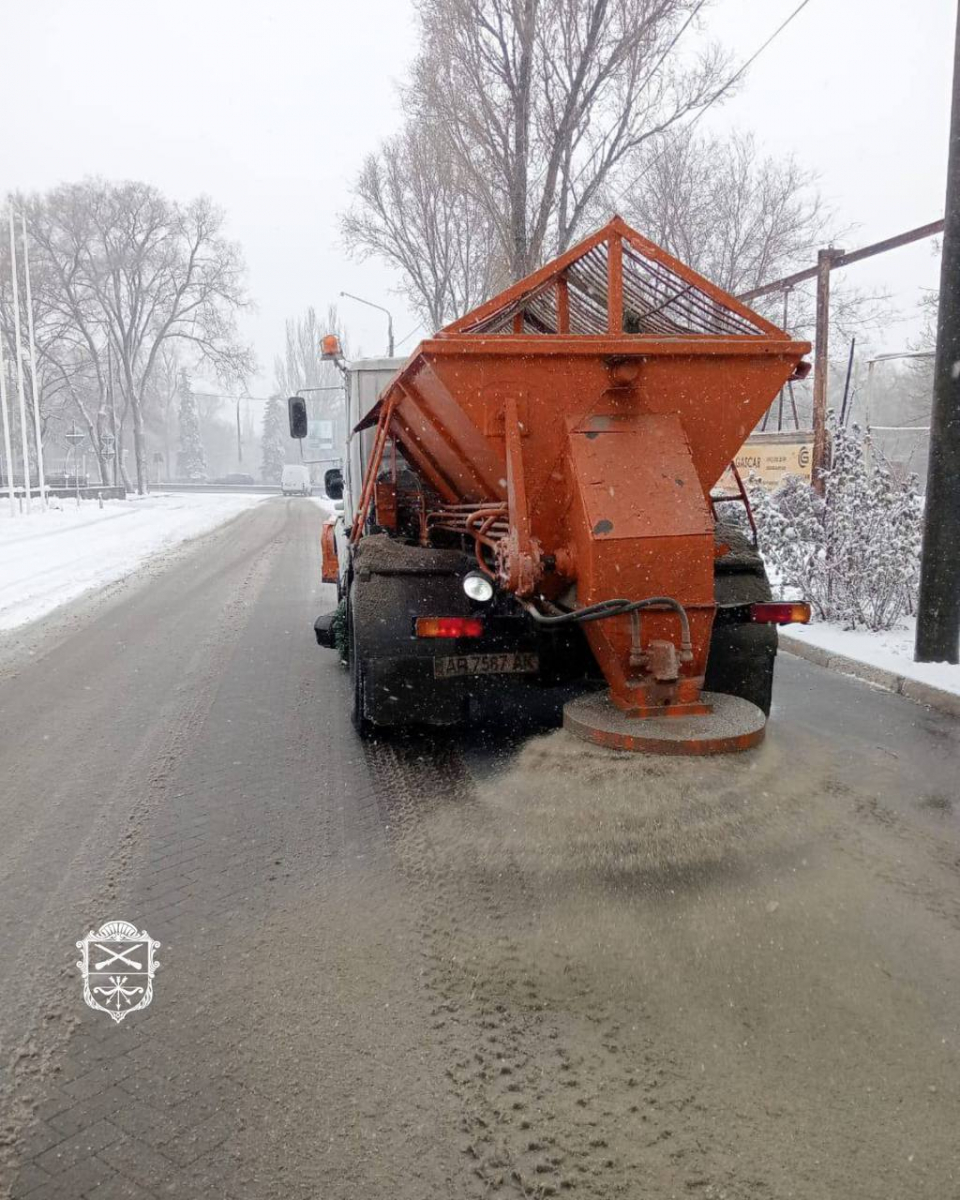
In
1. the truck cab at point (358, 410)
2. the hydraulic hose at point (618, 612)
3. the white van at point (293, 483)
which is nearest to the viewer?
the hydraulic hose at point (618, 612)

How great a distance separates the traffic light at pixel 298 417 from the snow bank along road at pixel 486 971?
186 inches

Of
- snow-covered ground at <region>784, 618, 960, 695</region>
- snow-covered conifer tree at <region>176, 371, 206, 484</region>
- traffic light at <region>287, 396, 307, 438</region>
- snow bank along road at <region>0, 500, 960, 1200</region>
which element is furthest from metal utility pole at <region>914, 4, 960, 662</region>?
snow-covered conifer tree at <region>176, 371, 206, 484</region>

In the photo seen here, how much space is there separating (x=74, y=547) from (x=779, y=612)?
18.4 m

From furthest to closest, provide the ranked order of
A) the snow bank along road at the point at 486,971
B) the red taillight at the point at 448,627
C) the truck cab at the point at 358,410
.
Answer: the truck cab at the point at 358,410 → the red taillight at the point at 448,627 → the snow bank along road at the point at 486,971

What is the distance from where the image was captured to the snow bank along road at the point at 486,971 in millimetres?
2178

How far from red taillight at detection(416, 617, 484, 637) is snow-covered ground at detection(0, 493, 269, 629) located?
7.16m

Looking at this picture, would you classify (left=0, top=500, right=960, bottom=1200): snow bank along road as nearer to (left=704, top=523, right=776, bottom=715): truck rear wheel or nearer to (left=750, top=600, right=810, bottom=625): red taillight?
→ (left=704, top=523, right=776, bottom=715): truck rear wheel

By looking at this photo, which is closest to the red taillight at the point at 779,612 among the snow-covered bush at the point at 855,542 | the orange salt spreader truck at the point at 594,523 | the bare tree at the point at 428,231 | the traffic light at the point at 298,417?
the orange salt spreader truck at the point at 594,523

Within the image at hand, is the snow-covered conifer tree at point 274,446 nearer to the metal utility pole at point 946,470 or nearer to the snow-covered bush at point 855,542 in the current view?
the snow-covered bush at point 855,542

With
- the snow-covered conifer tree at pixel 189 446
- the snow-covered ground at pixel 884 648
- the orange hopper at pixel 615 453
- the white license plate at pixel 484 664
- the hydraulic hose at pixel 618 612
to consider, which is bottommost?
the snow-covered ground at pixel 884 648

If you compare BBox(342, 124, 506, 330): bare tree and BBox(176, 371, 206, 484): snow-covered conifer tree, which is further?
BBox(176, 371, 206, 484): snow-covered conifer tree

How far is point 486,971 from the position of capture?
9.66 ft

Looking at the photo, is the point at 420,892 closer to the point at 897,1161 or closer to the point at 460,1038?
the point at 460,1038

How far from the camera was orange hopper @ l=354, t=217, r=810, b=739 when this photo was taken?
416 centimetres
